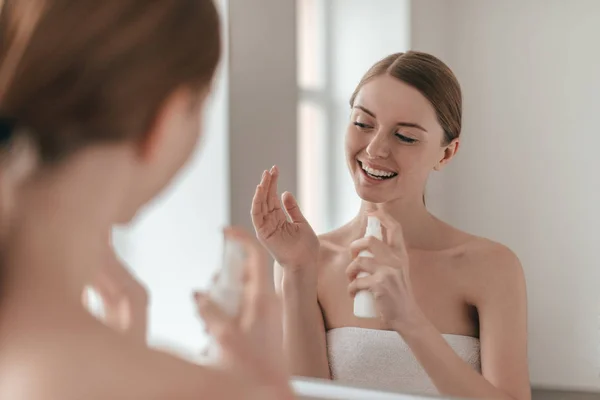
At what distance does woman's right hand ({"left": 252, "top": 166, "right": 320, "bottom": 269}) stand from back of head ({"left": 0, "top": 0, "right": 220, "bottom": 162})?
0.48 meters

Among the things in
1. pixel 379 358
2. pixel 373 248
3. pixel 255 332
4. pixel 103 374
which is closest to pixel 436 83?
pixel 373 248

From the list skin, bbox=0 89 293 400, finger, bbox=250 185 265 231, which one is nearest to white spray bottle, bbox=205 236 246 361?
finger, bbox=250 185 265 231

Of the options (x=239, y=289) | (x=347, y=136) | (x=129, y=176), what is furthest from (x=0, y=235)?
(x=347, y=136)

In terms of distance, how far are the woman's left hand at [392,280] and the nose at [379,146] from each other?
69 mm

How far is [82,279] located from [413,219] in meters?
0.47

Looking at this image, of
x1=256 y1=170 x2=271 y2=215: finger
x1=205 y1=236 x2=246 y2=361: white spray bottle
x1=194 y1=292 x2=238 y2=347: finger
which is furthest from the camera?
x1=256 y1=170 x2=271 y2=215: finger

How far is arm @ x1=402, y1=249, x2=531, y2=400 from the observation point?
26.5 inches

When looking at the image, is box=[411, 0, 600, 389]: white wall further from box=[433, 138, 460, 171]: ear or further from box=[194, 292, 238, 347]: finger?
box=[194, 292, 238, 347]: finger

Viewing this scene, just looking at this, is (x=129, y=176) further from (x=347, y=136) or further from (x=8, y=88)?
(x=347, y=136)

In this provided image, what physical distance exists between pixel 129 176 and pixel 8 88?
2.1 inches

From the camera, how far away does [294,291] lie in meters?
0.77

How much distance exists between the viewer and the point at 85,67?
27 cm

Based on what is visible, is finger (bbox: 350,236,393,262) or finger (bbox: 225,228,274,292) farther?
finger (bbox: 350,236,393,262)

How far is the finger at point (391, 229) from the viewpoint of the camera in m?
0.70
